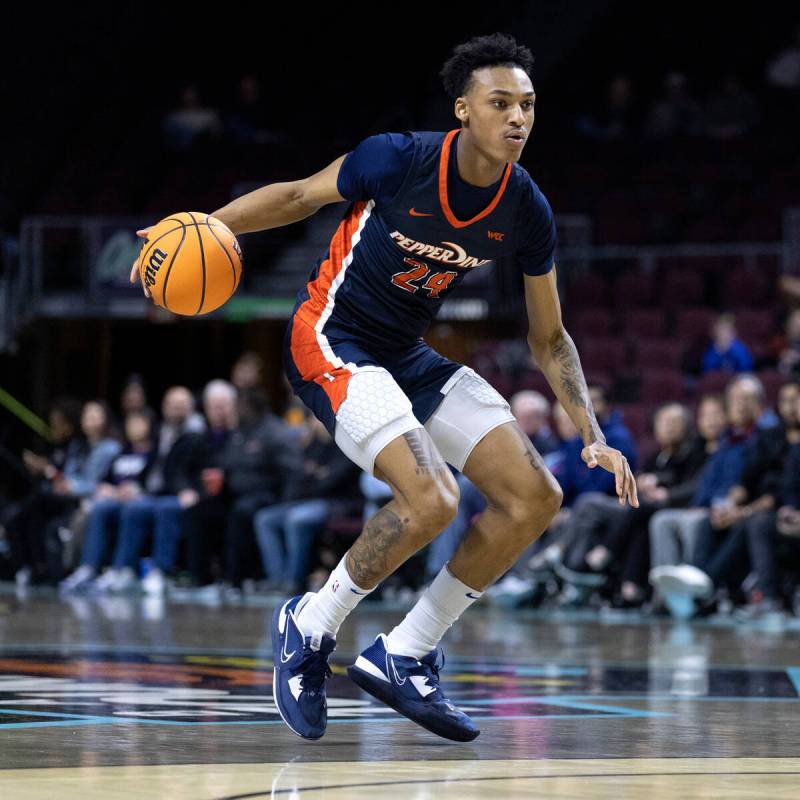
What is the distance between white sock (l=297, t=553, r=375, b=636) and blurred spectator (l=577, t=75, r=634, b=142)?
1431 centimetres

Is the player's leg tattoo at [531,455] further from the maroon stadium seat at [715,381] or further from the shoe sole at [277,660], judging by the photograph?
the maroon stadium seat at [715,381]

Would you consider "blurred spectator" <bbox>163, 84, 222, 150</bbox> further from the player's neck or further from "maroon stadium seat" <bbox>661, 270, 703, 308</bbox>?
the player's neck

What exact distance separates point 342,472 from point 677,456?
2.61 m

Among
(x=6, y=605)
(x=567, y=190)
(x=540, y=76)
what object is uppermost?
(x=540, y=76)

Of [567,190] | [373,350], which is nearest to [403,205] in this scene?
[373,350]

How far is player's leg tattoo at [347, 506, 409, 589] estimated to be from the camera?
4492mm

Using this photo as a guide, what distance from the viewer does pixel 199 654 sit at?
23.4ft

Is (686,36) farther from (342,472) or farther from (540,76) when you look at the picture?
(342,472)

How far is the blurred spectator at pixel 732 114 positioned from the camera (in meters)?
17.7

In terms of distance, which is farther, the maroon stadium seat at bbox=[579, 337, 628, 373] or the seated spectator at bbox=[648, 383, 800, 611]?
the maroon stadium seat at bbox=[579, 337, 628, 373]

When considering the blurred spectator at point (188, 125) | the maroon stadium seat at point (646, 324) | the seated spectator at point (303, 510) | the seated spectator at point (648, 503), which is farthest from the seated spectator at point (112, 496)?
the blurred spectator at point (188, 125)

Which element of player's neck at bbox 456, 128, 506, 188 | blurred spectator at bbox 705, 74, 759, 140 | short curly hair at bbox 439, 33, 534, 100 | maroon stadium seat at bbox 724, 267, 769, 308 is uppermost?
blurred spectator at bbox 705, 74, 759, 140

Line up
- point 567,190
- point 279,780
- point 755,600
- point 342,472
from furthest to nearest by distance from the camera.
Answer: point 567,190 < point 342,472 < point 755,600 < point 279,780

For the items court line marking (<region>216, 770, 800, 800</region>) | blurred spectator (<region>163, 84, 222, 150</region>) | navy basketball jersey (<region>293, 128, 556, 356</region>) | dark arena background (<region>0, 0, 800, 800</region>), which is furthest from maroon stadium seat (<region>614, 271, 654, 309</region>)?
court line marking (<region>216, 770, 800, 800</region>)
